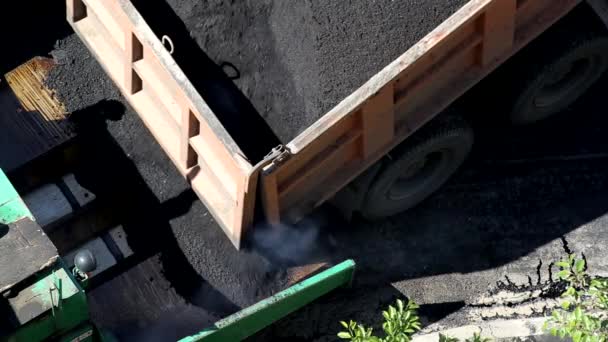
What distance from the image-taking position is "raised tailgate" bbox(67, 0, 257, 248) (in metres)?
4.76

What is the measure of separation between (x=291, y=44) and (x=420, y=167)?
1.33 meters

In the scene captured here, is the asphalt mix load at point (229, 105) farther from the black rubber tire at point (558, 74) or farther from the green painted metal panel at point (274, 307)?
the black rubber tire at point (558, 74)

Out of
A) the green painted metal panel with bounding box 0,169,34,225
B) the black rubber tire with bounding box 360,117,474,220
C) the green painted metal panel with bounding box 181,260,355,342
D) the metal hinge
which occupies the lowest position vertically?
the green painted metal panel with bounding box 181,260,355,342

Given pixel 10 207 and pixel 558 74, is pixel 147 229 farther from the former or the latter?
pixel 558 74

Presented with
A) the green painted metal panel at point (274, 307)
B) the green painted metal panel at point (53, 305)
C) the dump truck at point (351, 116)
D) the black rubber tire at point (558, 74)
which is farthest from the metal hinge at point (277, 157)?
the black rubber tire at point (558, 74)

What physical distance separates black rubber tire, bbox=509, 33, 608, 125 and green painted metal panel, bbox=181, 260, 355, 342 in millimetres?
1827

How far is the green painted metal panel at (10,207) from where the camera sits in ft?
14.1

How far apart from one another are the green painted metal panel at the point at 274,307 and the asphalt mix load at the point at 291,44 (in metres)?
0.89

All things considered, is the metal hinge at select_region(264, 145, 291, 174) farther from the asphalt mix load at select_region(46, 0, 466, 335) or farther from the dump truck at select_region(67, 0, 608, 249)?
the asphalt mix load at select_region(46, 0, 466, 335)

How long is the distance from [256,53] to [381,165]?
1.05m

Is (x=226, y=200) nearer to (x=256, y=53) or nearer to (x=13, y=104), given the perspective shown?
(x=256, y=53)

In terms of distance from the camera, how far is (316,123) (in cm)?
477

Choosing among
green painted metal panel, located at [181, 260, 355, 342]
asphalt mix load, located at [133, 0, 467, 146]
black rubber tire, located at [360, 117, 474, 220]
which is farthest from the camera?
black rubber tire, located at [360, 117, 474, 220]

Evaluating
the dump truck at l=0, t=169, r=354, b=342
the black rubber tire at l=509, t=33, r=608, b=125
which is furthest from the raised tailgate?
the black rubber tire at l=509, t=33, r=608, b=125
